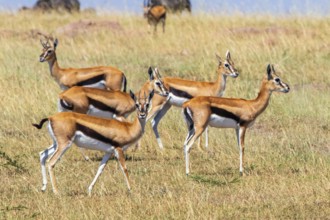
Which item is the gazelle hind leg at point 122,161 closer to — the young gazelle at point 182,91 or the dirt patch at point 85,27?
the young gazelle at point 182,91

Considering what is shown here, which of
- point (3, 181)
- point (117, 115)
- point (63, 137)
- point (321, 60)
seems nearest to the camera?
point (63, 137)

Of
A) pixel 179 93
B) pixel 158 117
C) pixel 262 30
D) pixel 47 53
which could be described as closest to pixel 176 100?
pixel 179 93

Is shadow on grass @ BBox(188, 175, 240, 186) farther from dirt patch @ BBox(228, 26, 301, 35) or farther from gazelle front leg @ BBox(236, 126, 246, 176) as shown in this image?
dirt patch @ BBox(228, 26, 301, 35)

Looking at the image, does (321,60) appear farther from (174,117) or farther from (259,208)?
(259,208)

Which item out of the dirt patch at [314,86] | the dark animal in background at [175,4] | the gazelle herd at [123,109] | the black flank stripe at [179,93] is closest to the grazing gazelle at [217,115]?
the gazelle herd at [123,109]

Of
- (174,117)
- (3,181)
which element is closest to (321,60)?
(174,117)

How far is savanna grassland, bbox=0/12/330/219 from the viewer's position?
290 inches

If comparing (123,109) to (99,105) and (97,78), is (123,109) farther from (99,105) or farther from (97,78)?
(97,78)

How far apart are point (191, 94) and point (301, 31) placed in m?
10.5

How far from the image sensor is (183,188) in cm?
816

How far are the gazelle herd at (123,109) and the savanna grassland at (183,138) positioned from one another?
364 millimetres

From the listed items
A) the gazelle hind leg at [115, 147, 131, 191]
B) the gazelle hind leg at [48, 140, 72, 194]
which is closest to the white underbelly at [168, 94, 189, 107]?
the gazelle hind leg at [115, 147, 131, 191]

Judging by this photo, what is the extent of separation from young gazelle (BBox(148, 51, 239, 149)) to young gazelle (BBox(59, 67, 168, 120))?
565mm

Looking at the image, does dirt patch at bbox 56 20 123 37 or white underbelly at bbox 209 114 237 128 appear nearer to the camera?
white underbelly at bbox 209 114 237 128
